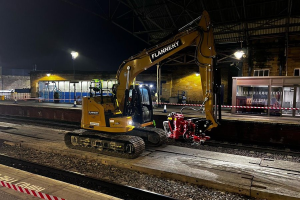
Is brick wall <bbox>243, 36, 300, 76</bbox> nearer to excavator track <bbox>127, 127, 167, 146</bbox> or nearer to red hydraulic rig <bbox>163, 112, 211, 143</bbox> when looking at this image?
red hydraulic rig <bbox>163, 112, 211, 143</bbox>

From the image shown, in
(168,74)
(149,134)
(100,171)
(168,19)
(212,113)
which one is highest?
(168,19)

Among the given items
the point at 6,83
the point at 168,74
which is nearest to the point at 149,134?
the point at 168,74

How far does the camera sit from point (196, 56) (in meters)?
6.97

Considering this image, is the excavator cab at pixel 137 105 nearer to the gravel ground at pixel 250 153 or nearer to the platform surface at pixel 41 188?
the gravel ground at pixel 250 153

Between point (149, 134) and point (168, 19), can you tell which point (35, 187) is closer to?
point (149, 134)

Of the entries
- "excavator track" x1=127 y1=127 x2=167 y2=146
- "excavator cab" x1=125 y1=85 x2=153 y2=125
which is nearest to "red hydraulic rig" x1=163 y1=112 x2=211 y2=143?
"excavator track" x1=127 y1=127 x2=167 y2=146

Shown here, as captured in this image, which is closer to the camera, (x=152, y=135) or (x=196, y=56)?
(x=196, y=56)

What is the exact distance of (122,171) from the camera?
6.44 m

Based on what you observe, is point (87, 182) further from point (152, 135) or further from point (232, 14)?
point (232, 14)

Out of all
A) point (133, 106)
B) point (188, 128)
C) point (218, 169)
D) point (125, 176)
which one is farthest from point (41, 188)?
point (188, 128)

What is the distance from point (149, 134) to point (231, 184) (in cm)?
384

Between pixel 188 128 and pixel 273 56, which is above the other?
pixel 273 56

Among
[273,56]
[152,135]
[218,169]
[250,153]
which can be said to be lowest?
[250,153]

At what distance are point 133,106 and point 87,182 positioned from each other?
10.6 feet
